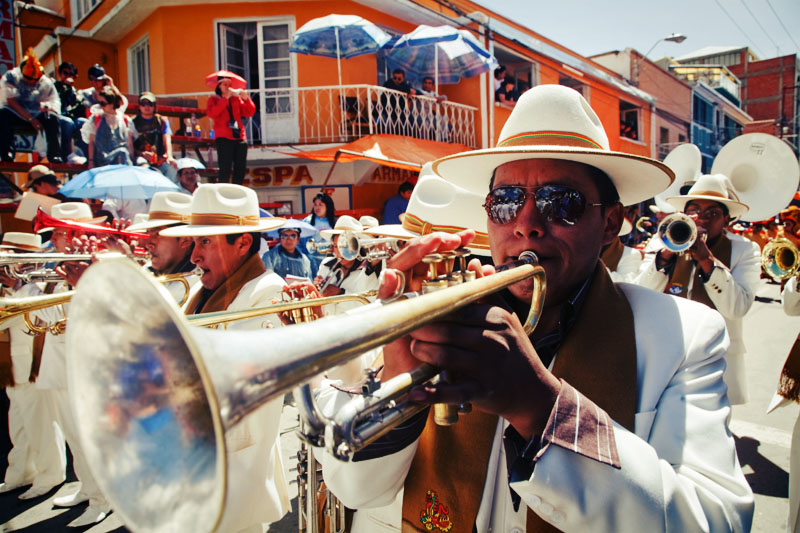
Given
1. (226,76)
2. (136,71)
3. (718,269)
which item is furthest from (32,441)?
(136,71)

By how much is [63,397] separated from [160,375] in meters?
4.45

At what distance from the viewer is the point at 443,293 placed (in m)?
1.01

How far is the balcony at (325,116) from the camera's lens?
41.5 feet

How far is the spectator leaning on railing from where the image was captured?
8531 mm

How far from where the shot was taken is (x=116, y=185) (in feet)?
21.4

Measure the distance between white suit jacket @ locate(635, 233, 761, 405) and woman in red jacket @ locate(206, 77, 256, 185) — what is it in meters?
7.45

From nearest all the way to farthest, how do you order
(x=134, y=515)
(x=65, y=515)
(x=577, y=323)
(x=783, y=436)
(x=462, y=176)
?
(x=134, y=515), (x=577, y=323), (x=462, y=176), (x=65, y=515), (x=783, y=436)

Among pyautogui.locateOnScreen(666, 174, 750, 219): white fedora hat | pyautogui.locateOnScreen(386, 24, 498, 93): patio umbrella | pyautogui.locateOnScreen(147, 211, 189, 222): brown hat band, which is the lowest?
pyautogui.locateOnScreen(147, 211, 189, 222): brown hat band

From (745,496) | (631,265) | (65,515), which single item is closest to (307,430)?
(745,496)

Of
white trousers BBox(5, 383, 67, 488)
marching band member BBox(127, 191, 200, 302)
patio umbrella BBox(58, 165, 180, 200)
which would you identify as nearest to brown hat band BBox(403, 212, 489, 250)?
marching band member BBox(127, 191, 200, 302)

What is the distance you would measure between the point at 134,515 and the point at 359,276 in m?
4.78

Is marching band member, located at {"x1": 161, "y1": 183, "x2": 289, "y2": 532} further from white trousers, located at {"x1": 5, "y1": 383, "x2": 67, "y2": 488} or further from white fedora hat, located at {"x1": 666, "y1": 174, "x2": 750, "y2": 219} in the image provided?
white fedora hat, located at {"x1": 666, "y1": 174, "x2": 750, "y2": 219}

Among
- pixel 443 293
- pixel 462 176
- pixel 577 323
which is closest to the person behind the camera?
pixel 443 293

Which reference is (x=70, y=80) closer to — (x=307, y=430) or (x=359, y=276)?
(x=359, y=276)
